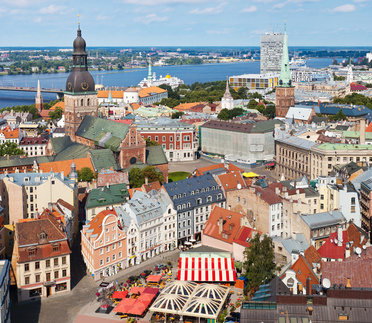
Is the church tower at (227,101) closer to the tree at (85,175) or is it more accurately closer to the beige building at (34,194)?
the tree at (85,175)

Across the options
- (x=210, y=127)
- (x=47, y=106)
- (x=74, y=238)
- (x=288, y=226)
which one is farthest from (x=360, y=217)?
(x=47, y=106)

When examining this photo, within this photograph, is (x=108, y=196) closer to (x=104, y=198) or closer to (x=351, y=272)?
(x=104, y=198)

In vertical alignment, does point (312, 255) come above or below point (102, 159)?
below

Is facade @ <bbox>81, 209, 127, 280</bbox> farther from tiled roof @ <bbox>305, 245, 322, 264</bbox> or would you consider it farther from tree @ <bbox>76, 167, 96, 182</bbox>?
tree @ <bbox>76, 167, 96, 182</bbox>

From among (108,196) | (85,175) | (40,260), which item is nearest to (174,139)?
(85,175)

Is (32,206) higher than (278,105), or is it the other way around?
(278,105)

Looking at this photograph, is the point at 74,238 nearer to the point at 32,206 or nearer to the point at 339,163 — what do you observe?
the point at 32,206
